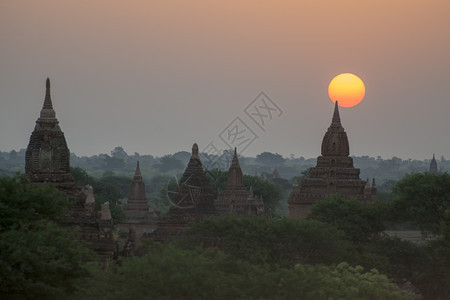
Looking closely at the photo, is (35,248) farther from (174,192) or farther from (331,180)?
(331,180)

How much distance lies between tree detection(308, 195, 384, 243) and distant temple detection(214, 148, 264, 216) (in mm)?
25087

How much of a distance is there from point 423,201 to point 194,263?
28810 mm

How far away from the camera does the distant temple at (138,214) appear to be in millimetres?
82188

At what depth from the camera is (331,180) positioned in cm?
7300

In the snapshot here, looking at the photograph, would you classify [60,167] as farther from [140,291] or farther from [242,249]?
[140,291]

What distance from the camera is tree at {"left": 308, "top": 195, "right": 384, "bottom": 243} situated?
5688 cm

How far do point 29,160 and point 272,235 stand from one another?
12309 mm

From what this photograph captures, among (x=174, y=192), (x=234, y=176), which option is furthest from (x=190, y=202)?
(x=234, y=176)

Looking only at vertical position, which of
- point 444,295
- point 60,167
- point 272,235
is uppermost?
point 60,167

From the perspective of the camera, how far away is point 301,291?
34.0 m

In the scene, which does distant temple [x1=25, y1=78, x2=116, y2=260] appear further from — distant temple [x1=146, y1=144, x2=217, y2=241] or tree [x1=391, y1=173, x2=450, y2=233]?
tree [x1=391, y1=173, x2=450, y2=233]

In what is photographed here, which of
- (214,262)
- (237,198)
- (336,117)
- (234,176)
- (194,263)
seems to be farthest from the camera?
(234,176)

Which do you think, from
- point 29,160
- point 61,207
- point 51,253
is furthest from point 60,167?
point 51,253

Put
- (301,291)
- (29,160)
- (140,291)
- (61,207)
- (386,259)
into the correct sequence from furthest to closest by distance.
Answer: (386,259) < (29,160) < (61,207) < (301,291) < (140,291)
